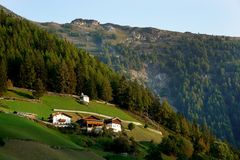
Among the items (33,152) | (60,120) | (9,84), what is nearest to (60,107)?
(9,84)

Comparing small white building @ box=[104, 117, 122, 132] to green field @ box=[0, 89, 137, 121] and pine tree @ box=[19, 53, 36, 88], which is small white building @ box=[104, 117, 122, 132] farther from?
pine tree @ box=[19, 53, 36, 88]

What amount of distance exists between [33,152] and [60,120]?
50.1 meters

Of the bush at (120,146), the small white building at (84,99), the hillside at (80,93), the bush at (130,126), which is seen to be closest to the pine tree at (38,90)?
the hillside at (80,93)

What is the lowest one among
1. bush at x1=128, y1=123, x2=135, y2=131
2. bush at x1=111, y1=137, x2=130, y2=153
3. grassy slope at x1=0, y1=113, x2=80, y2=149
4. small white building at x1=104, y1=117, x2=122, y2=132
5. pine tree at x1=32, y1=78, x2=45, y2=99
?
bush at x1=128, y1=123, x2=135, y2=131

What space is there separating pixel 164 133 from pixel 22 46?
55.9m

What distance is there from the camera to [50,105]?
5256 inches

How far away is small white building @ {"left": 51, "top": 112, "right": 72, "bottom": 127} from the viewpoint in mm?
113238

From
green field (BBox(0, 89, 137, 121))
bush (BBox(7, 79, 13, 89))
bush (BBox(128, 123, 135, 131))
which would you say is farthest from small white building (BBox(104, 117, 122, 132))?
bush (BBox(7, 79, 13, 89))

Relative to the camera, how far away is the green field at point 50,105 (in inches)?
4747

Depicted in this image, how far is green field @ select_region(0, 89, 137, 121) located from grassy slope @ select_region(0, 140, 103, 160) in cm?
4156

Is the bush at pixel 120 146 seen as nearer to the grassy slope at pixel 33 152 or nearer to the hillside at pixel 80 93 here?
the hillside at pixel 80 93

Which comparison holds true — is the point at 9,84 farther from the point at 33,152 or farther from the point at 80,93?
the point at 33,152

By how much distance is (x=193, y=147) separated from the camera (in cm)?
13712

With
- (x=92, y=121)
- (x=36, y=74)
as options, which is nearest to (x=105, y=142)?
(x=92, y=121)
